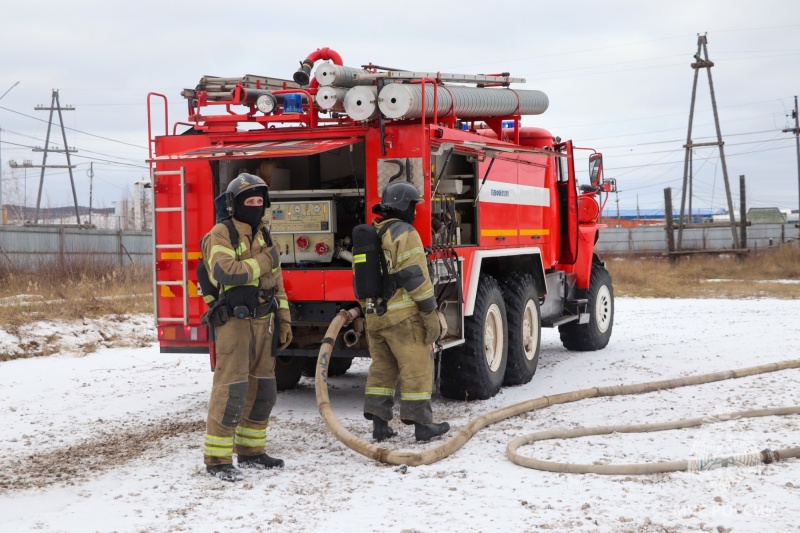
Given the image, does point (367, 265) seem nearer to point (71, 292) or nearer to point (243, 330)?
point (243, 330)

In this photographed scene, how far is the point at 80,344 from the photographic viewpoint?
40.0ft

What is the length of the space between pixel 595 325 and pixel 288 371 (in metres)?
4.68

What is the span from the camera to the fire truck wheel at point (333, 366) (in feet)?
32.1

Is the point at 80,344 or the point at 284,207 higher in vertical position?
the point at 284,207

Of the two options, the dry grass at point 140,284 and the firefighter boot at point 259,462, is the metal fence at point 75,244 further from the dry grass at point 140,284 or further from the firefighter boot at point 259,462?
the firefighter boot at point 259,462

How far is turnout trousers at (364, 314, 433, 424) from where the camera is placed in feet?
21.6

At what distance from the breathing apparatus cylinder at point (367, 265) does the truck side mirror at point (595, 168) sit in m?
5.38

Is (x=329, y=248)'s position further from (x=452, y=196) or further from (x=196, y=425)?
(x=196, y=425)

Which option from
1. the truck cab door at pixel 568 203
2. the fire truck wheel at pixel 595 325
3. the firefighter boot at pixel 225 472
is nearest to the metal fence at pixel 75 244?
the fire truck wheel at pixel 595 325

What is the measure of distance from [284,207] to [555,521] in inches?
169

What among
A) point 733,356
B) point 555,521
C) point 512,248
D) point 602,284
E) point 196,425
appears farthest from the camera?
point 602,284

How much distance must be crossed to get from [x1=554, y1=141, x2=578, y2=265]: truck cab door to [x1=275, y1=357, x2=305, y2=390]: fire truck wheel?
3806 millimetres

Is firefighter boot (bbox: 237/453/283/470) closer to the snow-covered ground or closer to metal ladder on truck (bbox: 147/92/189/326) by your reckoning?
the snow-covered ground

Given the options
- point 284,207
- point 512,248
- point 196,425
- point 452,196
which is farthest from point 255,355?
point 512,248
